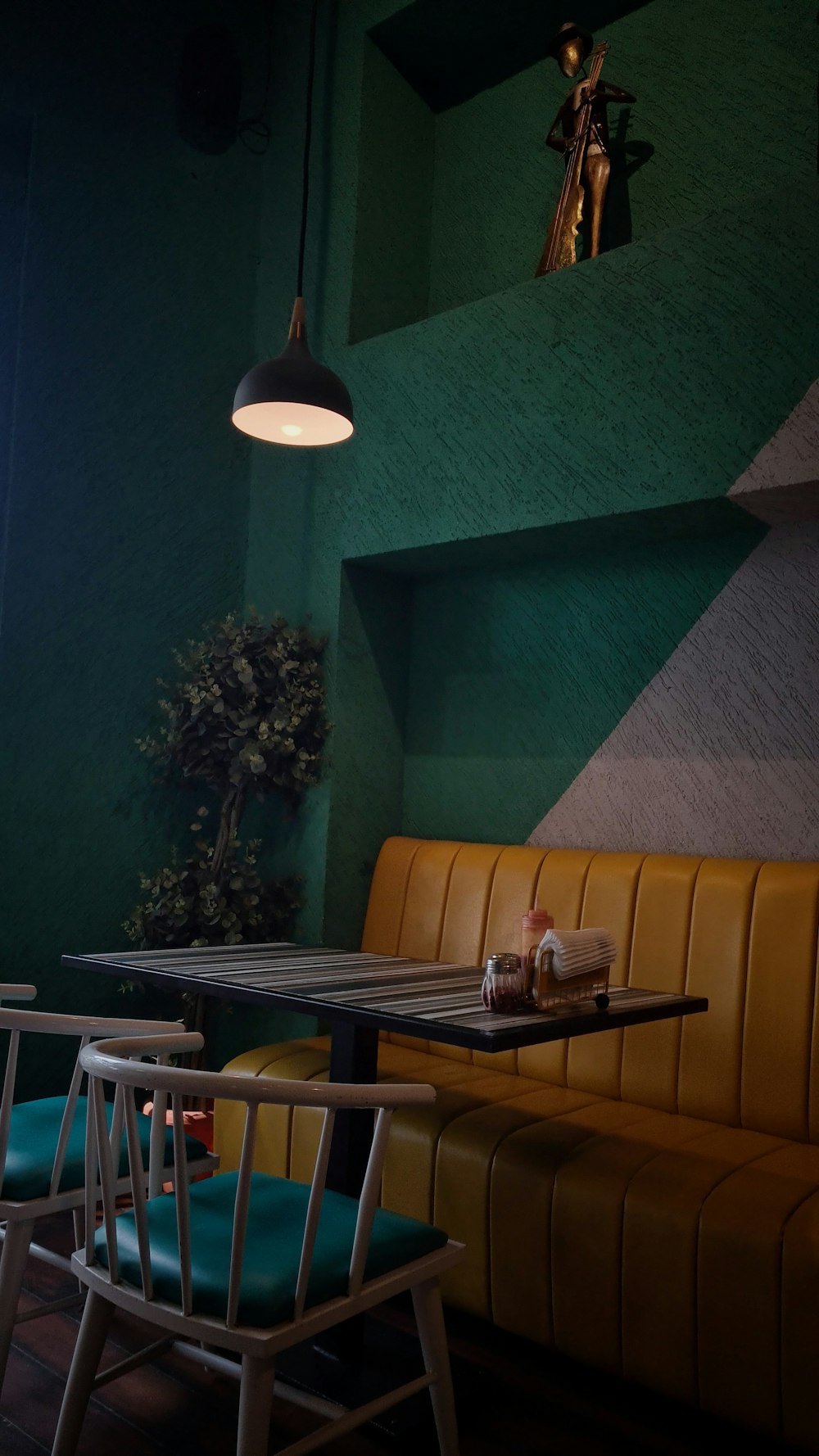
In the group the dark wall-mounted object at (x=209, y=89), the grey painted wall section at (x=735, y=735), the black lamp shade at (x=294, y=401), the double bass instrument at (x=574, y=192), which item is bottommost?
the grey painted wall section at (x=735, y=735)

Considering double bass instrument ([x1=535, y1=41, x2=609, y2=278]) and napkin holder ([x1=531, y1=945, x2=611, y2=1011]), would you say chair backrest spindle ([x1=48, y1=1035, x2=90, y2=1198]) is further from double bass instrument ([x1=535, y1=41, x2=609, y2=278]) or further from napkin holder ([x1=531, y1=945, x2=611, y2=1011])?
double bass instrument ([x1=535, y1=41, x2=609, y2=278])

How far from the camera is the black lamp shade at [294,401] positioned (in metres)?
2.72

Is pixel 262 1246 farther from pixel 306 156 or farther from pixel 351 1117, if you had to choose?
pixel 306 156

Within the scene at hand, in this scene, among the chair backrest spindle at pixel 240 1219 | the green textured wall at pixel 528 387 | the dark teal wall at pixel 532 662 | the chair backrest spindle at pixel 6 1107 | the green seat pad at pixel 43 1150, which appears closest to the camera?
the chair backrest spindle at pixel 240 1219

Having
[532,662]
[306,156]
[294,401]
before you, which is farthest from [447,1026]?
[306,156]

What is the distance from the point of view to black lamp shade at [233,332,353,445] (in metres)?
2.72

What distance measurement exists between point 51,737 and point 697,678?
2.14 metres

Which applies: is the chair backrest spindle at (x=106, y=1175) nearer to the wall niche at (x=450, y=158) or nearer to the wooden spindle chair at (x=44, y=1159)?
the wooden spindle chair at (x=44, y=1159)

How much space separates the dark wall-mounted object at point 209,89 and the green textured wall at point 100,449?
0.16ft

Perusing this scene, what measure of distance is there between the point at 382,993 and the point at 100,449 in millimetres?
2469

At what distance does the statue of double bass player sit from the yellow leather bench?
197 centimetres

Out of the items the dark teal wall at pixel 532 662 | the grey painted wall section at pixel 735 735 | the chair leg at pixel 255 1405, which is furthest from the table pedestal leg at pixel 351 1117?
the dark teal wall at pixel 532 662

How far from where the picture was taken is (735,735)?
3.12m

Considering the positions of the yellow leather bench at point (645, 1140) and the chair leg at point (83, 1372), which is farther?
the yellow leather bench at point (645, 1140)
